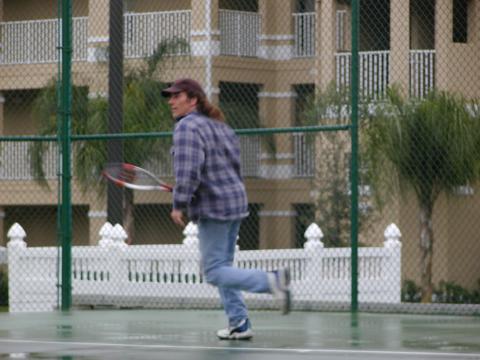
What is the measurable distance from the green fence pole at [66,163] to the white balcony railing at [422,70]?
14.8m

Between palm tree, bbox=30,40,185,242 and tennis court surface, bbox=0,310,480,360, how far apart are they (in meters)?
17.6

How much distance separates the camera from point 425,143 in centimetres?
2922

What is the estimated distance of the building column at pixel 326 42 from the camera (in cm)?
3283

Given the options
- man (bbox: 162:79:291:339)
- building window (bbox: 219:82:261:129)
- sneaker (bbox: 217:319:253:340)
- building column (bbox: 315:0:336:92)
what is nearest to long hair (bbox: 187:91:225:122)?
man (bbox: 162:79:291:339)

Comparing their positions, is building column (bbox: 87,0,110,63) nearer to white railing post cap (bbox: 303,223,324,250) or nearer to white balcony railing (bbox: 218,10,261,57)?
white balcony railing (bbox: 218,10,261,57)

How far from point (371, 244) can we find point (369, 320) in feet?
56.5

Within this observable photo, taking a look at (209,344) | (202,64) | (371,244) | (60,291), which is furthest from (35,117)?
→ (209,344)

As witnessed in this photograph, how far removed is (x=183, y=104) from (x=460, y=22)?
865 inches

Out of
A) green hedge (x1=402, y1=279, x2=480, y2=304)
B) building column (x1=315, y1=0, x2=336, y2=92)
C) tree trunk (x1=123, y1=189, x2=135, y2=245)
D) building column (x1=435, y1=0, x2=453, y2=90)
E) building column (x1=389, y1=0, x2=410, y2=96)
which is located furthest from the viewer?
tree trunk (x1=123, y1=189, x2=135, y2=245)

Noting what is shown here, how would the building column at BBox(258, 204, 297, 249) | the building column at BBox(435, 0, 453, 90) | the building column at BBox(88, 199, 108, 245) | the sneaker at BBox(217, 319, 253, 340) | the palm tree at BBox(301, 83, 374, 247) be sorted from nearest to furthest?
the sneaker at BBox(217, 319, 253, 340) → the palm tree at BBox(301, 83, 374, 247) → the building column at BBox(435, 0, 453, 90) → the building column at BBox(258, 204, 297, 249) → the building column at BBox(88, 199, 108, 245)

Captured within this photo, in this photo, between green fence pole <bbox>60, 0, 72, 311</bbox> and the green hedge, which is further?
the green hedge

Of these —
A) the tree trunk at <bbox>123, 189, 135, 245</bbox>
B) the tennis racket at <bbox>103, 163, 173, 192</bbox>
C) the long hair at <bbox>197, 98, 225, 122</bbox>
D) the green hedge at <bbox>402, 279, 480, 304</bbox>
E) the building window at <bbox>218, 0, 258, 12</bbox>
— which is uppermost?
the building window at <bbox>218, 0, 258, 12</bbox>

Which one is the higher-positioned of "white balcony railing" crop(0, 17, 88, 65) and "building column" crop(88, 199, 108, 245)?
"white balcony railing" crop(0, 17, 88, 65)

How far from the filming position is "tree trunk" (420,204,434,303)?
26188 millimetres
